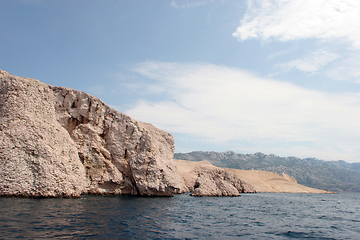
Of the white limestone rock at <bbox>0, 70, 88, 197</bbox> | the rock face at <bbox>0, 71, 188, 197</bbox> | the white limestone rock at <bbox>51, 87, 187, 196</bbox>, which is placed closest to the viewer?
the white limestone rock at <bbox>0, 70, 88, 197</bbox>

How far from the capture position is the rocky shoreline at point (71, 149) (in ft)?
73.2

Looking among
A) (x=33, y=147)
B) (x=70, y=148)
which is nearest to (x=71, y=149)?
(x=70, y=148)

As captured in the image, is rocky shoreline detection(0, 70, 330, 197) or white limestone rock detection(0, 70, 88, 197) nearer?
white limestone rock detection(0, 70, 88, 197)

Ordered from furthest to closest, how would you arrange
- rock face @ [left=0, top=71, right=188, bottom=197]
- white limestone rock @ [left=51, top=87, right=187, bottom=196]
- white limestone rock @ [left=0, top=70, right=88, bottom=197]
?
white limestone rock @ [left=51, top=87, right=187, bottom=196]
rock face @ [left=0, top=71, right=188, bottom=197]
white limestone rock @ [left=0, top=70, right=88, bottom=197]

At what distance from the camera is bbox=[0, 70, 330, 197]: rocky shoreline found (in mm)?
22297

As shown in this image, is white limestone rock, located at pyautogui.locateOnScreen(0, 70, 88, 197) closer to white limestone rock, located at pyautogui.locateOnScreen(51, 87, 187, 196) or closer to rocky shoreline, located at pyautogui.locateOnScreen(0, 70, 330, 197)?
rocky shoreline, located at pyautogui.locateOnScreen(0, 70, 330, 197)

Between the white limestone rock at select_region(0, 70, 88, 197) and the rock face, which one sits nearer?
the white limestone rock at select_region(0, 70, 88, 197)

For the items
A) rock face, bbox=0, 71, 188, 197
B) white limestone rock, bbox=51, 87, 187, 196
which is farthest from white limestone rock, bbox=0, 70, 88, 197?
white limestone rock, bbox=51, 87, 187, 196

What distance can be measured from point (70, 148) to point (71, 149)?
188 mm

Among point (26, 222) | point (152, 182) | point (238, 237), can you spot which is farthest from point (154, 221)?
point (152, 182)

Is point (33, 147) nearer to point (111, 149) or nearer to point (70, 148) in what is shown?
point (70, 148)

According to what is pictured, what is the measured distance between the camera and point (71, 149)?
27562 millimetres

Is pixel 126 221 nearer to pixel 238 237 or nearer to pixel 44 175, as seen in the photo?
pixel 238 237

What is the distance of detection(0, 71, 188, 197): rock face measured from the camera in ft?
73.2
